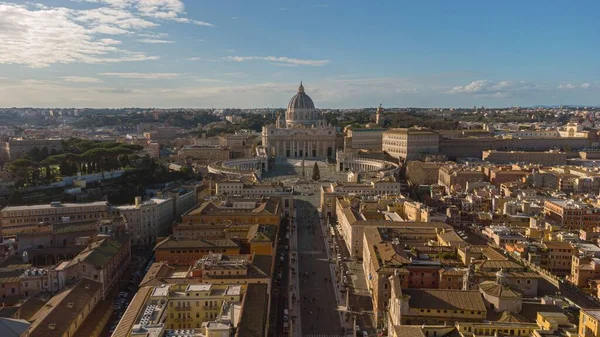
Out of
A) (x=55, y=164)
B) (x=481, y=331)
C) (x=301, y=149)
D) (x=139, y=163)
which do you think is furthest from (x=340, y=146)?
(x=481, y=331)

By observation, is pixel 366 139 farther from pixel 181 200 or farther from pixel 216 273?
pixel 216 273

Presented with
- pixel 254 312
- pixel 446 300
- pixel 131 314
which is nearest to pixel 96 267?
pixel 131 314

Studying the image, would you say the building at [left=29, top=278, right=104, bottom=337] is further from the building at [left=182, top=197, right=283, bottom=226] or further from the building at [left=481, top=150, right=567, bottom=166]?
the building at [left=481, top=150, right=567, bottom=166]

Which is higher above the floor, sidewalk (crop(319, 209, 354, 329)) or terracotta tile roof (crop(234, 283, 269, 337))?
terracotta tile roof (crop(234, 283, 269, 337))

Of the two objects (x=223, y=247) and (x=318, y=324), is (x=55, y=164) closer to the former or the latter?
(x=223, y=247)

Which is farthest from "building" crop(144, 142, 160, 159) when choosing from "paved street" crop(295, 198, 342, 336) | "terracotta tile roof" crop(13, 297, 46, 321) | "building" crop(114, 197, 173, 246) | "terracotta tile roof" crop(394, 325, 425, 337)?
"terracotta tile roof" crop(394, 325, 425, 337)

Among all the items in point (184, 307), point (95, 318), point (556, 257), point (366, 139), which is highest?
point (366, 139)

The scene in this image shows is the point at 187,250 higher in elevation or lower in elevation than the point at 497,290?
lower
